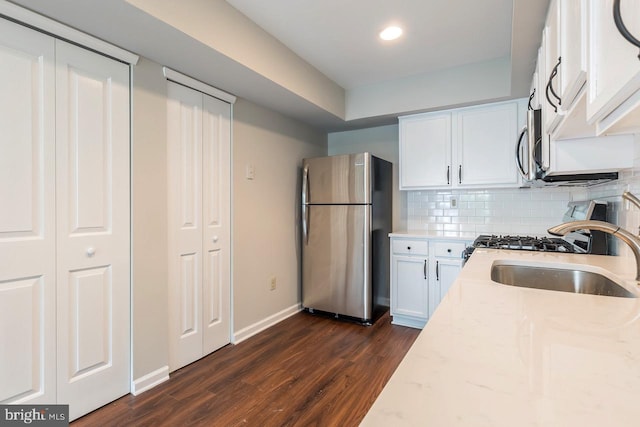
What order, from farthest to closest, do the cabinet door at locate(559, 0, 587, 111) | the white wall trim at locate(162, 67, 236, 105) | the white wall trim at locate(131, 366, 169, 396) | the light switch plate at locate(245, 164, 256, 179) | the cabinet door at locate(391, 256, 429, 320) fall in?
the cabinet door at locate(391, 256, 429, 320)
the light switch plate at locate(245, 164, 256, 179)
the white wall trim at locate(162, 67, 236, 105)
the white wall trim at locate(131, 366, 169, 396)
the cabinet door at locate(559, 0, 587, 111)

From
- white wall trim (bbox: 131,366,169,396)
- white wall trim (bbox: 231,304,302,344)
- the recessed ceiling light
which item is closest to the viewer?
white wall trim (bbox: 131,366,169,396)

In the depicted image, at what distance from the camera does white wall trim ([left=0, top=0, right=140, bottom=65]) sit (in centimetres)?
146

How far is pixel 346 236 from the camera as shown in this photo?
3174 mm

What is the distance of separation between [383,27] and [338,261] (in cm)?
204

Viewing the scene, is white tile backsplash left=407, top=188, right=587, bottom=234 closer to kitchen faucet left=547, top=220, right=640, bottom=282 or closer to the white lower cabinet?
the white lower cabinet

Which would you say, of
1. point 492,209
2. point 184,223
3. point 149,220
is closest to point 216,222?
point 184,223

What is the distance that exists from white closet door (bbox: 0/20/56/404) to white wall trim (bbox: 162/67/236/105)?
2.09 ft

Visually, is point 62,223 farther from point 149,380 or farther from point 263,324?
point 263,324

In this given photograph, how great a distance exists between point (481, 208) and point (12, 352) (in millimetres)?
3558

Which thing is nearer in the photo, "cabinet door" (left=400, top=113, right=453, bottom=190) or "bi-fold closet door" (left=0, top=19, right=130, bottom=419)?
"bi-fold closet door" (left=0, top=19, right=130, bottom=419)

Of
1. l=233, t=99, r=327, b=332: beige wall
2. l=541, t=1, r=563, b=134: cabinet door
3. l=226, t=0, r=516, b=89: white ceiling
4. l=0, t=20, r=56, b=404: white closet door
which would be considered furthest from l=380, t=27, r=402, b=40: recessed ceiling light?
l=0, t=20, r=56, b=404: white closet door

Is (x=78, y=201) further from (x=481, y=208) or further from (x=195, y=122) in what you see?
(x=481, y=208)

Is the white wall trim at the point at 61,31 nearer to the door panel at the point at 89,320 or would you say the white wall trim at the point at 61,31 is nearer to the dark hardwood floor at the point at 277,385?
the door panel at the point at 89,320

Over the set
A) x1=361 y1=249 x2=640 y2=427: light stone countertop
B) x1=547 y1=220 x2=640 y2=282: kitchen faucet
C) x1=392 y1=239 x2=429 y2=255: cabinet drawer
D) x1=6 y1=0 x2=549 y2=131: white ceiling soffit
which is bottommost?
x1=392 y1=239 x2=429 y2=255: cabinet drawer
